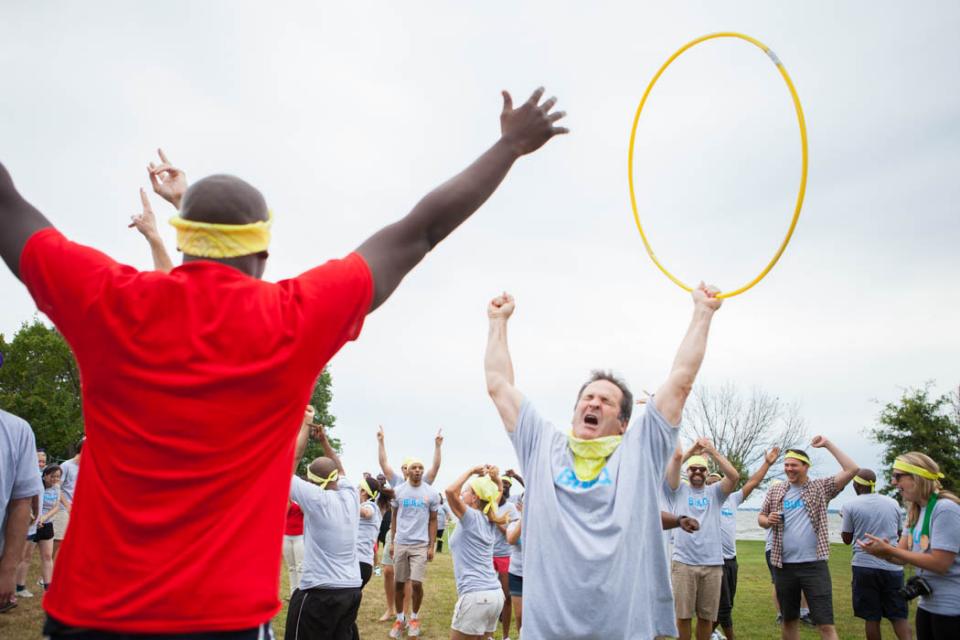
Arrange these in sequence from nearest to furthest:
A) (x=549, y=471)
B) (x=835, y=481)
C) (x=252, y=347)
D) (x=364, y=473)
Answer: (x=252, y=347)
(x=549, y=471)
(x=835, y=481)
(x=364, y=473)

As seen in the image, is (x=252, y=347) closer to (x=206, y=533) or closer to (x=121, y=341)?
(x=121, y=341)

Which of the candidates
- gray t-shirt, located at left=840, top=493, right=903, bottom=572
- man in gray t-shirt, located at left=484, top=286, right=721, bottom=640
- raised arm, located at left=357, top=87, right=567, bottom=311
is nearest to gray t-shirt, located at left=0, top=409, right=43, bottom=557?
man in gray t-shirt, located at left=484, top=286, right=721, bottom=640

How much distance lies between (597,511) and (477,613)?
630cm

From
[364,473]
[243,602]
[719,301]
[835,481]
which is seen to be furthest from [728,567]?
[243,602]

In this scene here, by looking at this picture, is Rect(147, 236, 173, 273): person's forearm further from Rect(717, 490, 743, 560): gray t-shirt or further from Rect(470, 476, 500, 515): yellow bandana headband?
Rect(717, 490, 743, 560): gray t-shirt

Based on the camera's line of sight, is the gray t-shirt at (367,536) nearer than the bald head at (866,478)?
No

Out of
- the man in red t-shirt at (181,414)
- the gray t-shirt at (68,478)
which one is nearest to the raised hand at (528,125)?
the man in red t-shirt at (181,414)

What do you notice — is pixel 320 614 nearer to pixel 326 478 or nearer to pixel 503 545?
pixel 326 478

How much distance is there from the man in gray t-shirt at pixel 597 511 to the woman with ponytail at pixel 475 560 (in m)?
5.70

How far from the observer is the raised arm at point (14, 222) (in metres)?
1.97

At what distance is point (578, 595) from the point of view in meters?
3.71

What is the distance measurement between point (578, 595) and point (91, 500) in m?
2.60

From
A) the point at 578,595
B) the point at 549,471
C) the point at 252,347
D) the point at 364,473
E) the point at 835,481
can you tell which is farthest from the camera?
the point at 364,473

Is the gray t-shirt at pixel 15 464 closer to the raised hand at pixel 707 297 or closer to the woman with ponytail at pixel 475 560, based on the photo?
the raised hand at pixel 707 297
